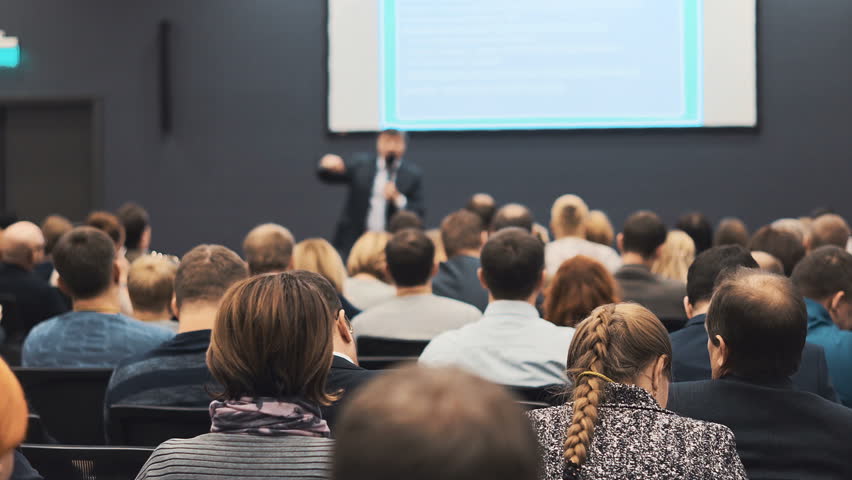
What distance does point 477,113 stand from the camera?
318 inches

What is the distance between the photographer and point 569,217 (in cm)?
528

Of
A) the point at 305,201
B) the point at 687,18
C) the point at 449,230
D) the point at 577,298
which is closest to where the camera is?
the point at 577,298

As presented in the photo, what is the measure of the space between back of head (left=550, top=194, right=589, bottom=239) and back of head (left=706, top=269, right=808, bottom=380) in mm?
3265

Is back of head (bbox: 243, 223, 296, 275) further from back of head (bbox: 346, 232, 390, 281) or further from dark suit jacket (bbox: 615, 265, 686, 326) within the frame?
dark suit jacket (bbox: 615, 265, 686, 326)

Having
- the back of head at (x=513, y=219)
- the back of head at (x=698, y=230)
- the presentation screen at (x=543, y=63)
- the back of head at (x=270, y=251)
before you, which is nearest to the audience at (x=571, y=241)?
the back of head at (x=513, y=219)

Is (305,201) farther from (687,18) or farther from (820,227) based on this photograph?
(820,227)

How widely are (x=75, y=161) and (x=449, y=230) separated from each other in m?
5.60

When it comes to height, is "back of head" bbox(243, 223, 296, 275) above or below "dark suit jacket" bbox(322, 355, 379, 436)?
above

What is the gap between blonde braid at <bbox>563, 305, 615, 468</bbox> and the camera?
5.01ft

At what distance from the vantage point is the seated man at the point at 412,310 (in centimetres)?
356

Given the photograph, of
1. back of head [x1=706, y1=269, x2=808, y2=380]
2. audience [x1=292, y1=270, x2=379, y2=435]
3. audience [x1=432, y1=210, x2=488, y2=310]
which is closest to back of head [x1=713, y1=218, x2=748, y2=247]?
audience [x1=432, y1=210, x2=488, y2=310]

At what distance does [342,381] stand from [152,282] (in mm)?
1551

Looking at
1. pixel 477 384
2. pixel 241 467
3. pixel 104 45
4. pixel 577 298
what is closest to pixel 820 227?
pixel 577 298

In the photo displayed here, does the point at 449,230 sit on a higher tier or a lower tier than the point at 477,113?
lower
